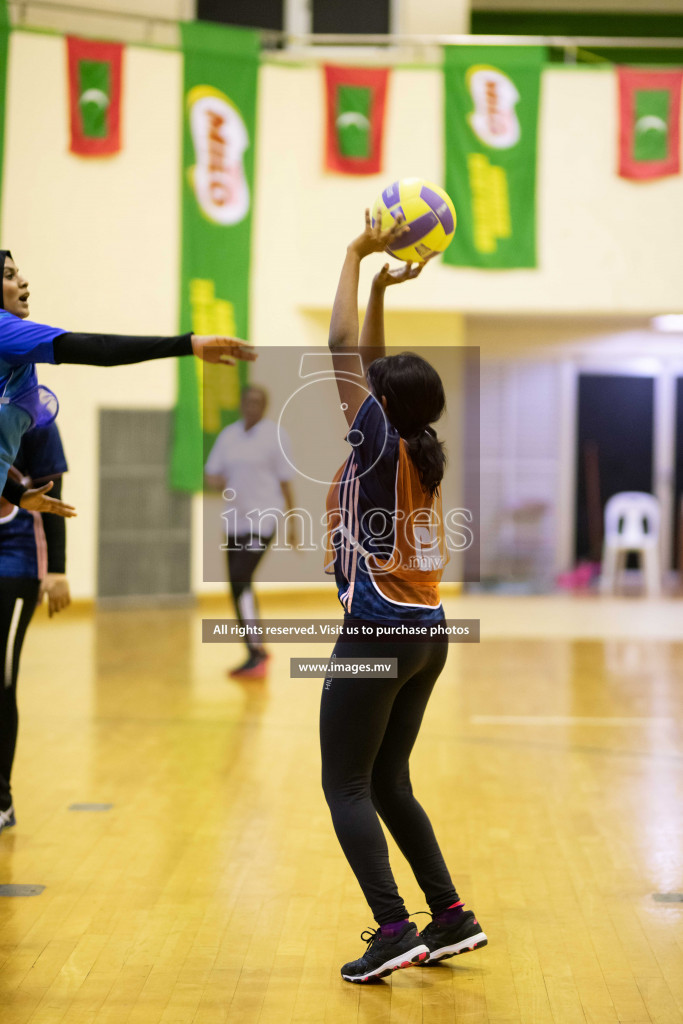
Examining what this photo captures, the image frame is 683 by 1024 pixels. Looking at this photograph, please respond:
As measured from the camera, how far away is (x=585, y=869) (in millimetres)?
3775

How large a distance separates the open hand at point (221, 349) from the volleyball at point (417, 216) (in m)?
0.68

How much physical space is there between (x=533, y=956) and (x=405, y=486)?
1.35m

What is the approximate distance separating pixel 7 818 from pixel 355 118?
938 cm

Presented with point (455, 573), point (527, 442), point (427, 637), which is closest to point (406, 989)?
point (427, 637)

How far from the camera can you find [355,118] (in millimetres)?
11766

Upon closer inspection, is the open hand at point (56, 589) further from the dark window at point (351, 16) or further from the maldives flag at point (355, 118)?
the dark window at point (351, 16)

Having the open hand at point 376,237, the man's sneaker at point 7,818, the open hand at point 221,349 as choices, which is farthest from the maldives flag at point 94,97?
the open hand at point 221,349

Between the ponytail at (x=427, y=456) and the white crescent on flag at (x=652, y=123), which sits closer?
the ponytail at (x=427, y=456)

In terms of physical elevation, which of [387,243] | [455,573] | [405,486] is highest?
[387,243]

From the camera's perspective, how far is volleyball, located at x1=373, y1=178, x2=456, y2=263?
331 centimetres

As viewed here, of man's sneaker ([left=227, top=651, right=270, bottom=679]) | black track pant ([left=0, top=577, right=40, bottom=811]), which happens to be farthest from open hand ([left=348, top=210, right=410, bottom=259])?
man's sneaker ([left=227, top=651, right=270, bottom=679])

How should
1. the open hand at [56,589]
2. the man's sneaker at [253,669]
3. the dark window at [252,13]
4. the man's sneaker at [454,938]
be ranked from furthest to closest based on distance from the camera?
the dark window at [252,13] → the man's sneaker at [253,669] → the open hand at [56,589] → the man's sneaker at [454,938]

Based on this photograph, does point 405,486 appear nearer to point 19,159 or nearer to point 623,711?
point 623,711

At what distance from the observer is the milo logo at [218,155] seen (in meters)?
11.5
